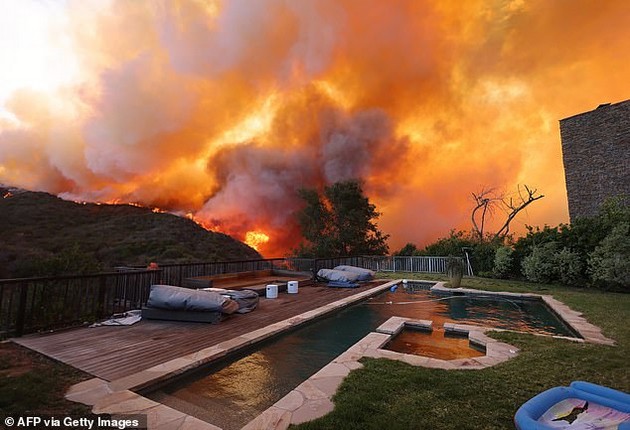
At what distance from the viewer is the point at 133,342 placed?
4.31 metres

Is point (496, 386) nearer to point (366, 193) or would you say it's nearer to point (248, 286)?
point (248, 286)

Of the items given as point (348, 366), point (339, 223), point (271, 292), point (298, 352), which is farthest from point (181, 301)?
point (339, 223)

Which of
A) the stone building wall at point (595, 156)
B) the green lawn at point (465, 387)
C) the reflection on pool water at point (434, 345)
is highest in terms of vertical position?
the stone building wall at point (595, 156)

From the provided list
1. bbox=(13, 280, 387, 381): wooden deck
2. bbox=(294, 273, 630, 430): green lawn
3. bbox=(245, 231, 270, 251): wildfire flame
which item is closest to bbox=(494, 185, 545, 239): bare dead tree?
bbox=(245, 231, 270, 251): wildfire flame

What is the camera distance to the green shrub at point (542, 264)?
12.4 m

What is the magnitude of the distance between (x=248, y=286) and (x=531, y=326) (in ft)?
23.6

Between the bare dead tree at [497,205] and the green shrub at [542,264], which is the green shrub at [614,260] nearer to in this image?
the green shrub at [542,264]

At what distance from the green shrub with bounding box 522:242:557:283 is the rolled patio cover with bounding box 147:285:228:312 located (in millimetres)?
13290

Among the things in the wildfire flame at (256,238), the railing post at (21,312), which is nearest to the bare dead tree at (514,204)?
the wildfire flame at (256,238)

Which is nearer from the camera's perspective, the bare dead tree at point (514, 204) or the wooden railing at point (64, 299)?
the wooden railing at point (64, 299)

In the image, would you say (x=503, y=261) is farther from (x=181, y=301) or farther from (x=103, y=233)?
(x=103, y=233)

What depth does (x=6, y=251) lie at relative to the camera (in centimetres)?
1474

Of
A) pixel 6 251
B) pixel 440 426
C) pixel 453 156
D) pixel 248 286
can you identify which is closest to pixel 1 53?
pixel 6 251
